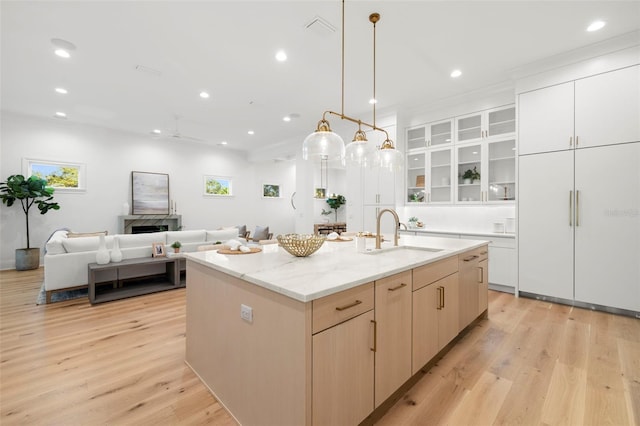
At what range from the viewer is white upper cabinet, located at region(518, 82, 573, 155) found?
11.2 ft

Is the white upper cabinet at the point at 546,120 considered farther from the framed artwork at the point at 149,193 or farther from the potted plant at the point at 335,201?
the framed artwork at the point at 149,193

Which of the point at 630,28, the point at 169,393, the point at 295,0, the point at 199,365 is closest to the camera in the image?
the point at 169,393

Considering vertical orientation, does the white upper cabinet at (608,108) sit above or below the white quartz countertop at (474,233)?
above

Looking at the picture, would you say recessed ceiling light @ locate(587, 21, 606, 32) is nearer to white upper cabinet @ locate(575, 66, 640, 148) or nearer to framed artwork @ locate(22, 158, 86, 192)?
white upper cabinet @ locate(575, 66, 640, 148)

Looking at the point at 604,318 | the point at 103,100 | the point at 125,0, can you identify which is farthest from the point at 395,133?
the point at 103,100

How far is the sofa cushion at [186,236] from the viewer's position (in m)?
4.53

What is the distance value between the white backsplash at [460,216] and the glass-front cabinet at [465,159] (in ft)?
0.82

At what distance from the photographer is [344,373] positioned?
1327 millimetres

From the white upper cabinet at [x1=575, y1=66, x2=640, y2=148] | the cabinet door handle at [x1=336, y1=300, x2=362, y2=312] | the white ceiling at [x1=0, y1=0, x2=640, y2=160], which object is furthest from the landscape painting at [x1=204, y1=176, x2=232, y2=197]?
the white upper cabinet at [x1=575, y1=66, x2=640, y2=148]

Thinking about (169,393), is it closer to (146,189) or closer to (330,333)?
(330,333)

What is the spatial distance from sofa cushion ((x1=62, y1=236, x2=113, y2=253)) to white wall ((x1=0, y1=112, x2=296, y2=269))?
3.34 meters

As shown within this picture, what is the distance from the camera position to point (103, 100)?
16.0ft

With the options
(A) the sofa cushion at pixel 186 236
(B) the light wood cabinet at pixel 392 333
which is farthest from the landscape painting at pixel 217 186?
(B) the light wood cabinet at pixel 392 333

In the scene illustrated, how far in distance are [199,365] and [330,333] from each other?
4.20ft
